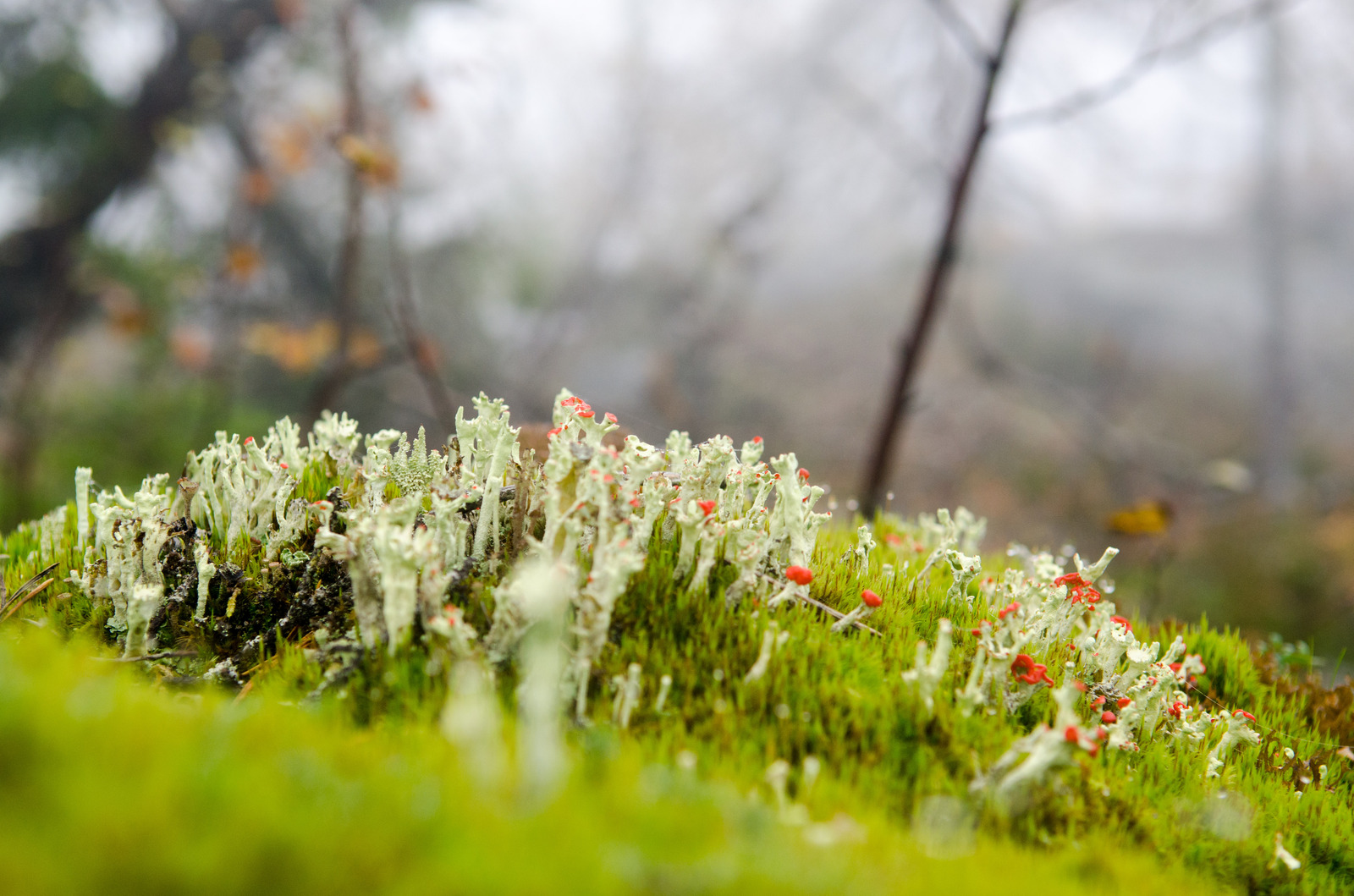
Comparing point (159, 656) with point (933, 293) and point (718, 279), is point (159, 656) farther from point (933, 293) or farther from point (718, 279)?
point (718, 279)

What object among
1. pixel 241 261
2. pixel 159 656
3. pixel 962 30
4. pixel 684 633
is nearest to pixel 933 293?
pixel 962 30

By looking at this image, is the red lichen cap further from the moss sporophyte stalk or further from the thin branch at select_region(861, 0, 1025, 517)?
the thin branch at select_region(861, 0, 1025, 517)

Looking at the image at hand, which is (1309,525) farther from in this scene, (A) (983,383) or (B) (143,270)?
(B) (143,270)

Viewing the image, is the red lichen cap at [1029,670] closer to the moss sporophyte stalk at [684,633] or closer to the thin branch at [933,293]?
the moss sporophyte stalk at [684,633]

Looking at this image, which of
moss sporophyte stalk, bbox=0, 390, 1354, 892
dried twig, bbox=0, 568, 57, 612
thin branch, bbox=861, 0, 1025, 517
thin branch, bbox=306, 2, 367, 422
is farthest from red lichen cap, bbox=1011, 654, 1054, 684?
thin branch, bbox=306, 2, 367, 422

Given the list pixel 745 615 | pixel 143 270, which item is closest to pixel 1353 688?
pixel 745 615


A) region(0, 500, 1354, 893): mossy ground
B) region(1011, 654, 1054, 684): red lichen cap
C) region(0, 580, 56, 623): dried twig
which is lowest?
region(0, 500, 1354, 893): mossy ground
